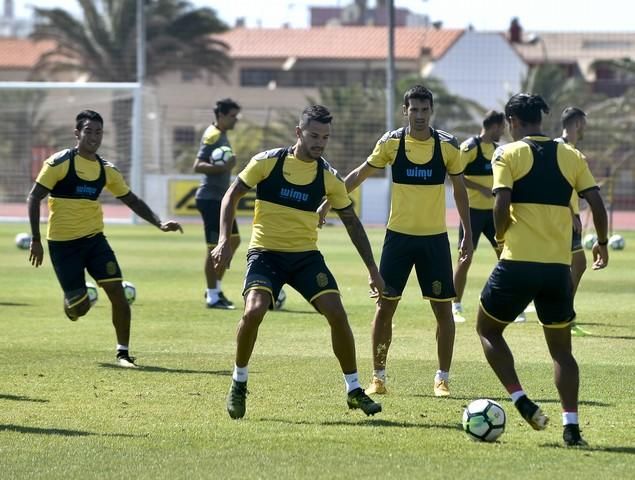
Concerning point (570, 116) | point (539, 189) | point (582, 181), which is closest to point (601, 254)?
point (582, 181)

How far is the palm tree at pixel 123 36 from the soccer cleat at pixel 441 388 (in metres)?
43.7

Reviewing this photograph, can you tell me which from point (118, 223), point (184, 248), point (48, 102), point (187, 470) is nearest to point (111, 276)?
point (187, 470)

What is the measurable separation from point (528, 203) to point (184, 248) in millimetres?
21195

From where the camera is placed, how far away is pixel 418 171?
34.6 ft

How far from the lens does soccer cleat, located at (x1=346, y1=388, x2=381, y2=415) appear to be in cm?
900

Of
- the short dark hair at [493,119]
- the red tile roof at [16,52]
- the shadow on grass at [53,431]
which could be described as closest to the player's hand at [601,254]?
the shadow on grass at [53,431]

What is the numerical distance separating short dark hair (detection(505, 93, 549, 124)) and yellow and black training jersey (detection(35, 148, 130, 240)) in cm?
501

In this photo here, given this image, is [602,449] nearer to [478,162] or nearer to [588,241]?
[478,162]

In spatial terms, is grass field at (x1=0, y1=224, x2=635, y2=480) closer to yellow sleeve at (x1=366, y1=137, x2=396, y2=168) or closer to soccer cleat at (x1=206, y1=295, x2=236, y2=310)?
soccer cleat at (x1=206, y1=295, x2=236, y2=310)

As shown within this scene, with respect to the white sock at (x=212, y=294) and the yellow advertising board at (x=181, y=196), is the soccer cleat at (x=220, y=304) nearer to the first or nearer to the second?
the white sock at (x=212, y=294)

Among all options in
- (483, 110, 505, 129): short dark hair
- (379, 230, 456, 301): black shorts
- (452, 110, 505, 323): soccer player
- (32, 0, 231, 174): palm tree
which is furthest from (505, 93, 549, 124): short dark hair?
(32, 0, 231, 174): palm tree

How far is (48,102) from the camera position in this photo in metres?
46.7

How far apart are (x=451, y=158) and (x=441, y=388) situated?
182 cm

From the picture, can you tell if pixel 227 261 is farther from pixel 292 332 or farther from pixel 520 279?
pixel 292 332
